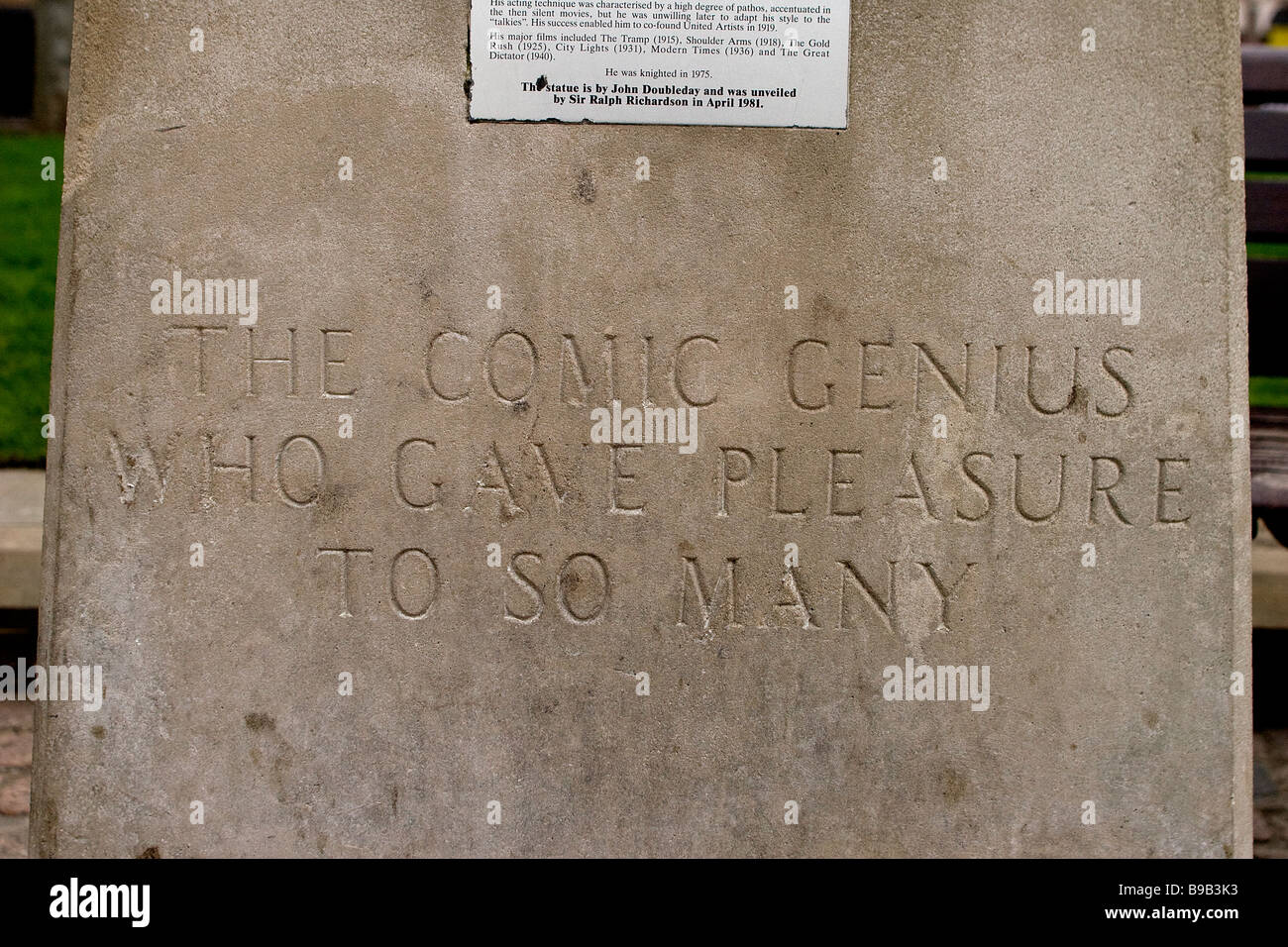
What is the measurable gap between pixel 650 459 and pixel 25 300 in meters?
4.32

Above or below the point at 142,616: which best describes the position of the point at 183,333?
above

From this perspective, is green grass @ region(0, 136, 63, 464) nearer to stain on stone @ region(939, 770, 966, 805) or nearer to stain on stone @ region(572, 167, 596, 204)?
stain on stone @ region(572, 167, 596, 204)

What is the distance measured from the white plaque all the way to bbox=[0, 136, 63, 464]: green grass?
272 centimetres

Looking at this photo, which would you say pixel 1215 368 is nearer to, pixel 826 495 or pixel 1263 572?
pixel 826 495

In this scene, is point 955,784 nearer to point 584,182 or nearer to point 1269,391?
point 584,182

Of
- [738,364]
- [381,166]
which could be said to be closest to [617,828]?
[738,364]

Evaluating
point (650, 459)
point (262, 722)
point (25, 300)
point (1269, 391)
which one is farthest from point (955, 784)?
point (25, 300)

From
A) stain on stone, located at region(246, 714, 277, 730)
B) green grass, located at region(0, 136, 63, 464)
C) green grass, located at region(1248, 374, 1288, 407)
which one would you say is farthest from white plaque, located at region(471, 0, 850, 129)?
green grass, located at region(1248, 374, 1288, 407)

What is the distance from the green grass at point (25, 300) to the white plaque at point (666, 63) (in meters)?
2.72

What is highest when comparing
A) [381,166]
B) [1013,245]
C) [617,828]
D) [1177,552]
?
[381,166]

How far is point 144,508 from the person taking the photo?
251cm

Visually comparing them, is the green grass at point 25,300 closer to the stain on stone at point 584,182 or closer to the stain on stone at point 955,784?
the stain on stone at point 584,182

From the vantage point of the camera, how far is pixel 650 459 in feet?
Answer: 8.26

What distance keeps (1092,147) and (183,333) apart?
7.47 feet
